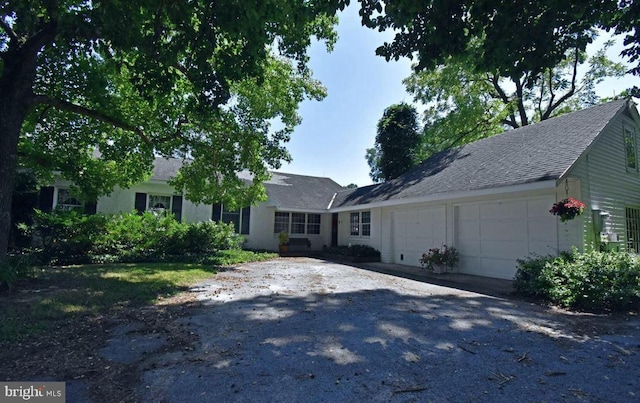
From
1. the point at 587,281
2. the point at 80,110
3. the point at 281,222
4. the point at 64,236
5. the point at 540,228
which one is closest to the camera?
the point at 587,281

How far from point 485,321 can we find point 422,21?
17.0 feet

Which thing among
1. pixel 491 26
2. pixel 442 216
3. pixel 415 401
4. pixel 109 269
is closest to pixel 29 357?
pixel 415 401

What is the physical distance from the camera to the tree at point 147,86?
19.3ft

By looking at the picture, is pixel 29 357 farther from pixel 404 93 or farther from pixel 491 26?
pixel 404 93

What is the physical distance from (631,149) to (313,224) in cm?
1457

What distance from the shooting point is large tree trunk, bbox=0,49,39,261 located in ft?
22.7

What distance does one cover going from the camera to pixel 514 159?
10.9 metres

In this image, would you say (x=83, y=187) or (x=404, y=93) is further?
(x=404, y=93)

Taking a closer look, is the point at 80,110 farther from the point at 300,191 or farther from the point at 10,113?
the point at 300,191

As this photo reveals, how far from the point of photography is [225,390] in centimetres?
311

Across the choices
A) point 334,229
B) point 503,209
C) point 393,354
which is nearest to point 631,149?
point 503,209

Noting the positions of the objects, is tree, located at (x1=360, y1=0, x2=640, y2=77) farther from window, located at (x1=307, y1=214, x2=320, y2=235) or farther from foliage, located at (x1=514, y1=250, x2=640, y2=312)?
window, located at (x1=307, y1=214, x2=320, y2=235)

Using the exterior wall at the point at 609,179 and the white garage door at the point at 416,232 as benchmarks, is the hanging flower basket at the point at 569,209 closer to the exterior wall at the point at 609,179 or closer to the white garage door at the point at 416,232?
the exterior wall at the point at 609,179

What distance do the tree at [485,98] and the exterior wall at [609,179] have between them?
1283 cm
